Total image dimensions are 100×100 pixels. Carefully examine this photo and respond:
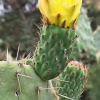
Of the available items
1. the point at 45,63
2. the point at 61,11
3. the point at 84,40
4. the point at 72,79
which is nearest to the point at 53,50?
the point at 45,63

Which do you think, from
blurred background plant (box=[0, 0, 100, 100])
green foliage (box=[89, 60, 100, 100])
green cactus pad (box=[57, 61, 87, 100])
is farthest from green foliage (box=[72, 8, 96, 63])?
green cactus pad (box=[57, 61, 87, 100])

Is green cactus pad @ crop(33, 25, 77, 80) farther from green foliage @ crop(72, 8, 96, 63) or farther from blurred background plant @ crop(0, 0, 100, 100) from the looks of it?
blurred background plant @ crop(0, 0, 100, 100)

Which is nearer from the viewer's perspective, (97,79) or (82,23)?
(97,79)

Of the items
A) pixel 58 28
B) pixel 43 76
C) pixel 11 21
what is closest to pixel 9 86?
pixel 43 76

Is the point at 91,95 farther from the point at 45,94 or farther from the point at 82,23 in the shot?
the point at 45,94

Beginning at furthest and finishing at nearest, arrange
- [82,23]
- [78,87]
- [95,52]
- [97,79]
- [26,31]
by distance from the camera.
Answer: [26,31]
[95,52]
[82,23]
[97,79]
[78,87]

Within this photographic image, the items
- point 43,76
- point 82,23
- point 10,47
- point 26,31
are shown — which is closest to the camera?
point 43,76

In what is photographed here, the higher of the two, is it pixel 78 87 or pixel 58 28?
pixel 58 28
